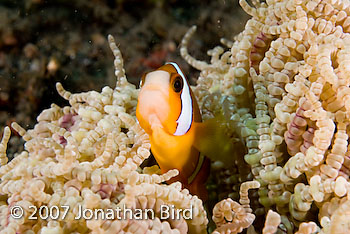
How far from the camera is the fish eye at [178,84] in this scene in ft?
3.88

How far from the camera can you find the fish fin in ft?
4.23

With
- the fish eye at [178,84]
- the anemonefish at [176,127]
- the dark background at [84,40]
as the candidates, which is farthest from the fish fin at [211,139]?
the dark background at [84,40]

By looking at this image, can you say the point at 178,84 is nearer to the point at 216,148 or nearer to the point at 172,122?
the point at 172,122

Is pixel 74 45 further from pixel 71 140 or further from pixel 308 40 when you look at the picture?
pixel 308 40

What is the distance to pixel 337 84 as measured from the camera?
100 cm

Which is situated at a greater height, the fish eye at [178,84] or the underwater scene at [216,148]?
the fish eye at [178,84]

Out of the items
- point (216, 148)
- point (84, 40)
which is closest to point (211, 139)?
point (216, 148)

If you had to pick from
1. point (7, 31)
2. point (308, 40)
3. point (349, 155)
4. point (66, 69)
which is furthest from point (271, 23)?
point (7, 31)

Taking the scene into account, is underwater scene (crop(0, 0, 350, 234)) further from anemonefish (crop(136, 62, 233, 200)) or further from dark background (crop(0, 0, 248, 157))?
dark background (crop(0, 0, 248, 157))

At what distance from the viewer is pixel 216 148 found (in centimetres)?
129

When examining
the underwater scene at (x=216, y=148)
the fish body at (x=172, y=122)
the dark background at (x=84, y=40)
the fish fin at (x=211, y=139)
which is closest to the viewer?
the underwater scene at (x=216, y=148)

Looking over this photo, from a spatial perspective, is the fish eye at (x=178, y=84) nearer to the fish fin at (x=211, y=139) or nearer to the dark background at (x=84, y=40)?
the fish fin at (x=211, y=139)

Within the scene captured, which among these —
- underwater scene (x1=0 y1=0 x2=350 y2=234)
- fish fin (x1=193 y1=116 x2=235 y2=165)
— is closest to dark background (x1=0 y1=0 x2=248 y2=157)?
underwater scene (x1=0 y1=0 x2=350 y2=234)

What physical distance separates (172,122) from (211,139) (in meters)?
0.17
